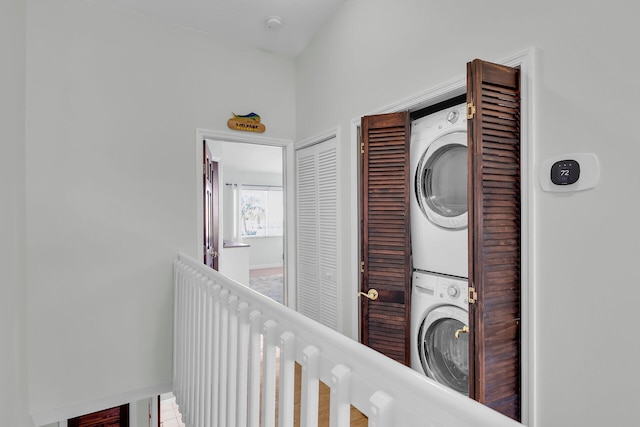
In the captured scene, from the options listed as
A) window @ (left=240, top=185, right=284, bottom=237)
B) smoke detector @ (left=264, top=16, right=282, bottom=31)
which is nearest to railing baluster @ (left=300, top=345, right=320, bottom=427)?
→ smoke detector @ (left=264, top=16, right=282, bottom=31)

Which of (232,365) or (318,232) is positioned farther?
(318,232)

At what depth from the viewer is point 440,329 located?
71.6 inches

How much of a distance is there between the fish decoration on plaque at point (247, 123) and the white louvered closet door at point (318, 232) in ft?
1.41

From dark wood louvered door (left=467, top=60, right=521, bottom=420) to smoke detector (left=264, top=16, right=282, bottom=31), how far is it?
1.84 metres

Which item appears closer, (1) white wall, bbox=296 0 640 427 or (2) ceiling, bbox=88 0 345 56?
(1) white wall, bbox=296 0 640 427

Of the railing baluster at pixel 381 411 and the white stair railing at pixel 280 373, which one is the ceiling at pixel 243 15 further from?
the railing baluster at pixel 381 411

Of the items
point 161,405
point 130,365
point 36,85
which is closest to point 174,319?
point 130,365

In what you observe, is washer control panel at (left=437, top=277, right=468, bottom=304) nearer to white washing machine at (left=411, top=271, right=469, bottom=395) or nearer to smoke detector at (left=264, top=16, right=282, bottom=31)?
white washing machine at (left=411, top=271, right=469, bottom=395)

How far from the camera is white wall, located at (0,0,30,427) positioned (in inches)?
53.2
